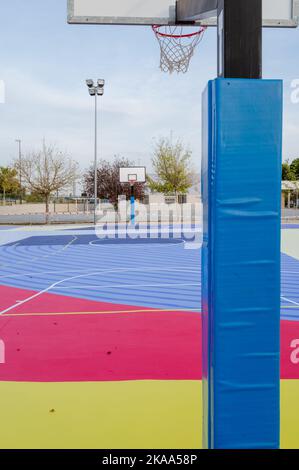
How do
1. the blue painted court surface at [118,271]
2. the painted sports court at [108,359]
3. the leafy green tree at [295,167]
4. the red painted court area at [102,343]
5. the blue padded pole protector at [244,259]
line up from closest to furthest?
the blue padded pole protector at [244,259] < the painted sports court at [108,359] < the red painted court area at [102,343] < the blue painted court surface at [118,271] < the leafy green tree at [295,167]

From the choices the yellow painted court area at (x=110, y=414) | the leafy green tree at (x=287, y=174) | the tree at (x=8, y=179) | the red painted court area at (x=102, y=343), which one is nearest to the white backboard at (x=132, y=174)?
the red painted court area at (x=102, y=343)

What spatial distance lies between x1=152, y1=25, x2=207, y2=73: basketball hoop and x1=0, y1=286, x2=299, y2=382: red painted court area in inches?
127

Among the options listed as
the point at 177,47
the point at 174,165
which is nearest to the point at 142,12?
the point at 177,47

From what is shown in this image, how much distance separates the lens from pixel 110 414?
342 centimetres

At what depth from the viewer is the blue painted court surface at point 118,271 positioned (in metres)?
7.75

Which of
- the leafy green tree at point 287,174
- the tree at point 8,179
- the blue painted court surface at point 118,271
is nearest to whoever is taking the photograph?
the blue painted court surface at point 118,271

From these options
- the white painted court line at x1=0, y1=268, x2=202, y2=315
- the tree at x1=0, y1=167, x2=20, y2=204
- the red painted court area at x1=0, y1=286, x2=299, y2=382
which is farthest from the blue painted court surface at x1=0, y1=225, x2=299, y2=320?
the tree at x1=0, y1=167, x2=20, y2=204

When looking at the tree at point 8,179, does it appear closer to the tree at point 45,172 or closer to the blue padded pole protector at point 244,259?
the tree at point 45,172

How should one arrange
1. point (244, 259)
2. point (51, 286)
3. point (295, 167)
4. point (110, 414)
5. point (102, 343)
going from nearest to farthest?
point (244, 259) < point (110, 414) < point (102, 343) < point (51, 286) < point (295, 167)

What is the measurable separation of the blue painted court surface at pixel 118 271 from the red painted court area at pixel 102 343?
809mm

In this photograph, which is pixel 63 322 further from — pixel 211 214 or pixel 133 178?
pixel 133 178

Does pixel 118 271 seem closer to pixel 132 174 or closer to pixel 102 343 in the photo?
pixel 102 343

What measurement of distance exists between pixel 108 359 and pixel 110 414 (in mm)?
1251

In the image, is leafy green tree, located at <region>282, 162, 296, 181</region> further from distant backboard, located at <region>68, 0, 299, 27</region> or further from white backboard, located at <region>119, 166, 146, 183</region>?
distant backboard, located at <region>68, 0, 299, 27</region>
